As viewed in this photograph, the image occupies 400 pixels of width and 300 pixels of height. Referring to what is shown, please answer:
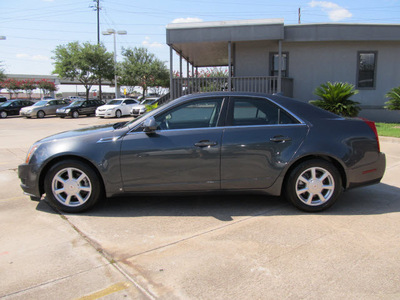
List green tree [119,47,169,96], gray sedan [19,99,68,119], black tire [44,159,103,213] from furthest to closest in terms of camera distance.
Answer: green tree [119,47,169,96] → gray sedan [19,99,68,119] → black tire [44,159,103,213]

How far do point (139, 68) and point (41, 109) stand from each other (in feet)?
47.8

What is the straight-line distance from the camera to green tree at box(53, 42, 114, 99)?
32094mm

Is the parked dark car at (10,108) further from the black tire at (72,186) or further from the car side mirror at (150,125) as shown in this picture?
the car side mirror at (150,125)

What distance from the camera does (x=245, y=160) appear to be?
419 centimetres

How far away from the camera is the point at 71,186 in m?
4.27

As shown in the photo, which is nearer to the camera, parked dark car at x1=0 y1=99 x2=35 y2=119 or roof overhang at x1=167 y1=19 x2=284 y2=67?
roof overhang at x1=167 y1=19 x2=284 y2=67

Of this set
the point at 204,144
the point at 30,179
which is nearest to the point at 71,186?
the point at 30,179

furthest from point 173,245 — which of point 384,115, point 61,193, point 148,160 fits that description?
point 384,115

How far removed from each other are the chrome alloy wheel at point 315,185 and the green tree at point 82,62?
31501 mm

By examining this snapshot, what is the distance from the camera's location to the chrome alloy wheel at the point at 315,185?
4.28 meters

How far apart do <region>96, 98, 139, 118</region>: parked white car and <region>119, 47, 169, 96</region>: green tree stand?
13.2m

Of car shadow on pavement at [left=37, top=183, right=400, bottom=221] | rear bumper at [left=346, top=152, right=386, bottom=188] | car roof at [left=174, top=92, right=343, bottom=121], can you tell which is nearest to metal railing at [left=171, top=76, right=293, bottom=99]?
car shadow on pavement at [left=37, top=183, right=400, bottom=221]

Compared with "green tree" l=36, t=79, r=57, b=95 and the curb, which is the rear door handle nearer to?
the curb

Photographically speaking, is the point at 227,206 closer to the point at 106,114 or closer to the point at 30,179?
the point at 30,179
